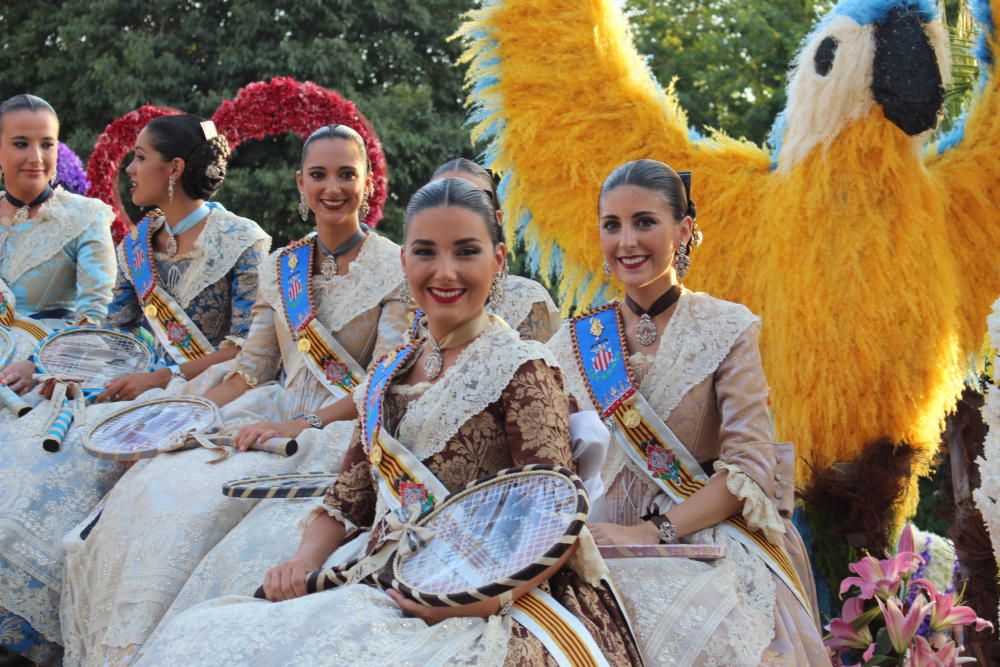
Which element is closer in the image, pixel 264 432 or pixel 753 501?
pixel 753 501

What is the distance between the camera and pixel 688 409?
3.60 metres

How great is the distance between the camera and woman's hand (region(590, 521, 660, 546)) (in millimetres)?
3293

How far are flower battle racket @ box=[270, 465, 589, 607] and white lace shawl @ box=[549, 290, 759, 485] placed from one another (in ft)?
2.87

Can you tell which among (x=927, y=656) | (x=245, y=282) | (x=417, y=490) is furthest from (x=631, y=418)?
(x=245, y=282)

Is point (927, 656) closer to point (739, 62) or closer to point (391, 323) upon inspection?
point (391, 323)

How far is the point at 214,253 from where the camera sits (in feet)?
16.8

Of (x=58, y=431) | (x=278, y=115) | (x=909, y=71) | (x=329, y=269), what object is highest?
(x=909, y=71)

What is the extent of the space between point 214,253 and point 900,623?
3.01 m

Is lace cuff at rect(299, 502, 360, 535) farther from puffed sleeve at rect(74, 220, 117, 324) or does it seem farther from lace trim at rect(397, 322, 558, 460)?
puffed sleeve at rect(74, 220, 117, 324)

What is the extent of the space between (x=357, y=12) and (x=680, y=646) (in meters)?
12.5

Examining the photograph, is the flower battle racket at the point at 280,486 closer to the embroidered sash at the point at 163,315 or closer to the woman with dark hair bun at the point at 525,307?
the woman with dark hair bun at the point at 525,307

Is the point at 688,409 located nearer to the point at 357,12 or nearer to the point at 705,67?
the point at 357,12

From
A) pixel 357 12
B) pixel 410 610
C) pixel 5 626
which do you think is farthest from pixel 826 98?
pixel 357 12

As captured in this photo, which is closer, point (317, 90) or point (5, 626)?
point (5, 626)
